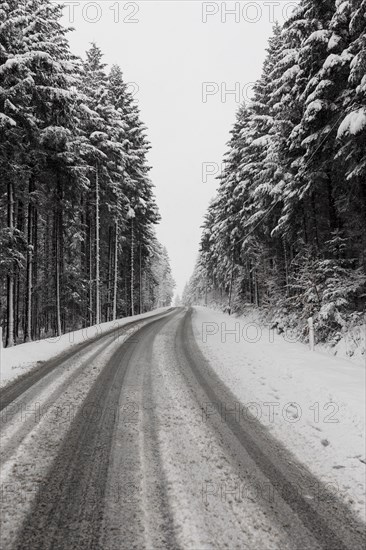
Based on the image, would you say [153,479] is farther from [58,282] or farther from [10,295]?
[58,282]

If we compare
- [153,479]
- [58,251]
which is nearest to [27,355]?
[153,479]

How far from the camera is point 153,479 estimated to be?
3.11 m

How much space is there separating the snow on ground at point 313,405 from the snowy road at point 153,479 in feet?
0.68

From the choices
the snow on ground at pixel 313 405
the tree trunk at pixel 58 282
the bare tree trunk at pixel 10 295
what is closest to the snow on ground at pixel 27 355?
the bare tree trunk at pixel 10 295

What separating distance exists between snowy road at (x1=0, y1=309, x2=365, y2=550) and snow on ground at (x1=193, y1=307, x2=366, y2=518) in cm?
21

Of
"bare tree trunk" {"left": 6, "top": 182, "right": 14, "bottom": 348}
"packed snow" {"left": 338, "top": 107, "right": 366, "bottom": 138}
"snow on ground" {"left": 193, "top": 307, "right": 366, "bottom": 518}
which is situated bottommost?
"snow on ground" {"left": 193, "top": 307, "right": 366, "bottom": 518}

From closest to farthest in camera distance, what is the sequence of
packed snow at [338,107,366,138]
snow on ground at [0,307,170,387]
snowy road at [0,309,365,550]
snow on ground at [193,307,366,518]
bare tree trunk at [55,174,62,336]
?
1. snowy road at [0,309,365,550]
2. snow on ground at [193,307,366,518]
3. snow on ground at [0,307,170,387]
4. packed snow at [338,107,366,138]
5. bare tree trunk at [55,174,62,336]

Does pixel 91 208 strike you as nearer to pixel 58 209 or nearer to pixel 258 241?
pixel 58 209

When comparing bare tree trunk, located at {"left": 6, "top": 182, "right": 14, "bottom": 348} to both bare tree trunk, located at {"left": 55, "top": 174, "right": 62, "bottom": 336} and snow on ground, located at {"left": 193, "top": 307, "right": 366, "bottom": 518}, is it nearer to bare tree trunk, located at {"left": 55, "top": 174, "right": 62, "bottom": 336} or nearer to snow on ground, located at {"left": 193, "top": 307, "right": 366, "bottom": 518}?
bare tree trunk, located at {"left": 55, "top": 174, "right": 62, "bottom": 336}

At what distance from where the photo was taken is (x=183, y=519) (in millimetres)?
2535

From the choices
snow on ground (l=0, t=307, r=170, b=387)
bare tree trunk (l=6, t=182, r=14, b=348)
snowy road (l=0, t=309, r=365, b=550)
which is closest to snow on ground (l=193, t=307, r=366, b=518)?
snowy road (l=0, t=309, r=365, b=550)

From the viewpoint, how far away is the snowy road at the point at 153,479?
238 cm

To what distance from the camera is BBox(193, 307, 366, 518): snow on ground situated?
136 inches

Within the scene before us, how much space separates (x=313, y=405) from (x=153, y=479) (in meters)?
3.04
